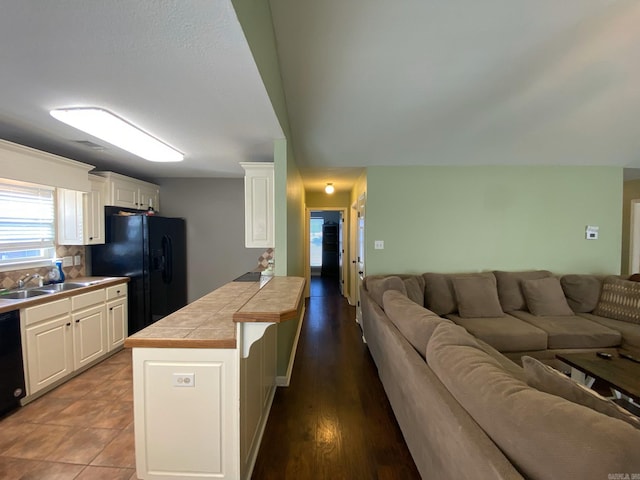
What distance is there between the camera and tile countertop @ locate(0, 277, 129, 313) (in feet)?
6.35

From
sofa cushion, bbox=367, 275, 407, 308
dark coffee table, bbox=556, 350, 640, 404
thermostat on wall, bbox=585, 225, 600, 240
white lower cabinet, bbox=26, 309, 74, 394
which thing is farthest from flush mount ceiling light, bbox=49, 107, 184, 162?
thermostat on wall, bbox=585, 225, 600, 240

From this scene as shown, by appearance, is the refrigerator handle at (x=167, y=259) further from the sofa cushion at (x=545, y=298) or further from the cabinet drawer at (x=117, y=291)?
the sofa cushion at (x=545, y=298)

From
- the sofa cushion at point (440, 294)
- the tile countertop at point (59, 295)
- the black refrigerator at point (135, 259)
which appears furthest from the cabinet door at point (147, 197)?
the sofa cushion at point (440, 294)

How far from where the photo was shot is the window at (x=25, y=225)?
236 centimetres

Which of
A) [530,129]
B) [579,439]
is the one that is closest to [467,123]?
[530,129]

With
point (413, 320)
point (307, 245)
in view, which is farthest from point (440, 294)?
point (307, 245)

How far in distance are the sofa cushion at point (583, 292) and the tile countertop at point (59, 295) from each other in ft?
17.5

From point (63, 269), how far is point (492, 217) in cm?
531

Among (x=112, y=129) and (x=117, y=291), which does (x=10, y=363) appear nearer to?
(x=117, y=291)

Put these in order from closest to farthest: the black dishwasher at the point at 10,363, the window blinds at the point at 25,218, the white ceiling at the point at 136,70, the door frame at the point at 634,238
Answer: the white ceiling at the point at 136,70 < the black dishwasher at the point at 10,363 < the window blinds at the point at 25,218 < the door frame at the point at 634,238

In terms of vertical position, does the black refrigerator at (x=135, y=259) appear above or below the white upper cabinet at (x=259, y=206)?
below

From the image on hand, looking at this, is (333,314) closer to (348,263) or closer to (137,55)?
(348,263)

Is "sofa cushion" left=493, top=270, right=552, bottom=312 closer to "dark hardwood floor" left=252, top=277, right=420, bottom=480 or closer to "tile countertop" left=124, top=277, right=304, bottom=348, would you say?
"dark hardwood floor" left=252, top=277, right=420, bottom=480

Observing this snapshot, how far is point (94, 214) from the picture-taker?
2949 mm
